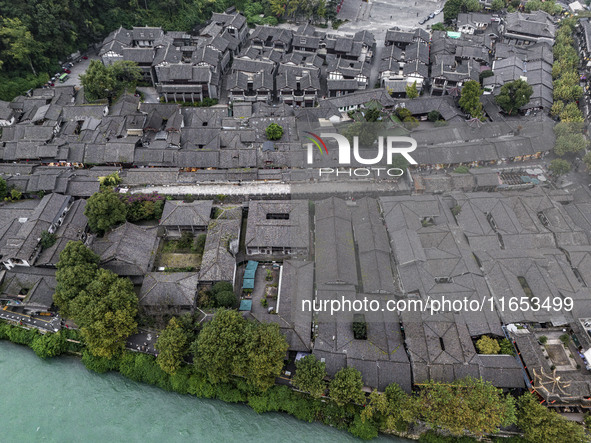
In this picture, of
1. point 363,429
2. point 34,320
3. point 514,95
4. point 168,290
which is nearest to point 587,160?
point 514,95

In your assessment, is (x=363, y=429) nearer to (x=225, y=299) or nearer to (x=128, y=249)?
(x=225, y=299)

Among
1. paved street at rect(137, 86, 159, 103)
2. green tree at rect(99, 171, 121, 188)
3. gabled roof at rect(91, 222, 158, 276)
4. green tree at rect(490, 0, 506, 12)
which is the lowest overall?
gabled roof at rect(91, 222, 158, 276)

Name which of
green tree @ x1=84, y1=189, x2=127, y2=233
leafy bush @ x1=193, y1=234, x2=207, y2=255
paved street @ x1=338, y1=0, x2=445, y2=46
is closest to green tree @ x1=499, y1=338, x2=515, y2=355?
leafy bush @ x1=193, y1=234, x2=207, y2=255

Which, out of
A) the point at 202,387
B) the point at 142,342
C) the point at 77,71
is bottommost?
the point at 202,387

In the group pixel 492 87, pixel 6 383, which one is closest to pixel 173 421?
pixel 6 383

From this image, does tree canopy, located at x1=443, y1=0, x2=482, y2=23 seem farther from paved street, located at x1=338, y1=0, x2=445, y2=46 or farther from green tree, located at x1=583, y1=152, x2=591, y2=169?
green tree, located at x1=583, y1=152, x2=591, y2=169

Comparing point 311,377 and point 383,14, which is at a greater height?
point 383,14
